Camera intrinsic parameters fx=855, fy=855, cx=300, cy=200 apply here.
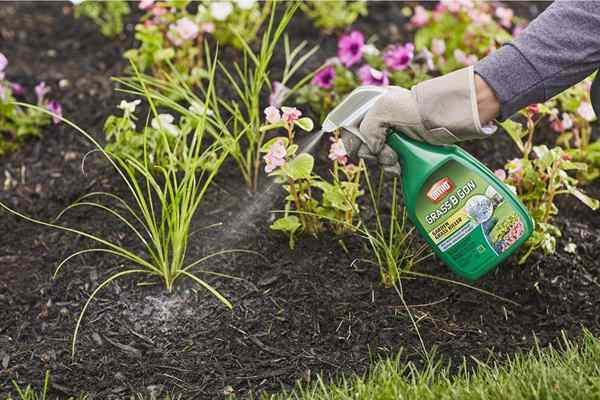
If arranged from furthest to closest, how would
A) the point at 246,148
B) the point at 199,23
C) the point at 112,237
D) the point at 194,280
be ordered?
the point at 199,23, the point at 246,148, the point at 112,237, the point at 194,280

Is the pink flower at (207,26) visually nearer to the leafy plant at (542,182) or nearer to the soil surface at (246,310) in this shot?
the soil surface at (246,310)

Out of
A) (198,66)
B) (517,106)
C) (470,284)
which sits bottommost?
(470,284)

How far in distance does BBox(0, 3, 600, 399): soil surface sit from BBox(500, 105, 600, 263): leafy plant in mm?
126

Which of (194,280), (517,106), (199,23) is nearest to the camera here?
(517,106)

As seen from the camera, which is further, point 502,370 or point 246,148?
point 246,148

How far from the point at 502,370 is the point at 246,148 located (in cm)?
130

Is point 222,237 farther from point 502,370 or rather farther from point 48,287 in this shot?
point 502,370

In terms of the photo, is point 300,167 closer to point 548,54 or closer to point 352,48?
point 548,54

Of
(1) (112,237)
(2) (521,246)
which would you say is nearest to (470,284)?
(2) (521,246)

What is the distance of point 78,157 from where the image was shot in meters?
3.21

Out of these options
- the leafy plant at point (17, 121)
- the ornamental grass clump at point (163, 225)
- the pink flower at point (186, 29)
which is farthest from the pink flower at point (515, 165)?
the leafy plant at point (17, 121)

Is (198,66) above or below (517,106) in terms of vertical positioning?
below

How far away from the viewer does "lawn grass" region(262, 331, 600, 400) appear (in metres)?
2.00

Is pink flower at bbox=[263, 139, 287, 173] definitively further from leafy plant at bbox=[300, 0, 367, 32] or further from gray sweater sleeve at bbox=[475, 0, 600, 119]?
leafy plant at bbox=[300, 0, 367, 32]
